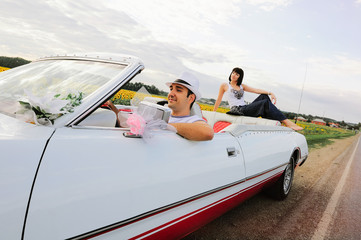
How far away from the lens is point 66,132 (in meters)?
1.25

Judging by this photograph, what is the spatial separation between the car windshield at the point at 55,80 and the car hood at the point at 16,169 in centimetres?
29

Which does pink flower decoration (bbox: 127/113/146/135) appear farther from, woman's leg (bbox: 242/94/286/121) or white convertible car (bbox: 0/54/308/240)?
woman's leg (bbox: 242/94/286/121)

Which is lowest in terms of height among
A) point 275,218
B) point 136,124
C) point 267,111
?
point 275,218

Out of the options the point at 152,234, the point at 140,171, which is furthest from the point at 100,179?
the point at 152,234

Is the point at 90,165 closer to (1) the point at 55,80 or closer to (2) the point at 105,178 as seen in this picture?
(2) the point at 105,178

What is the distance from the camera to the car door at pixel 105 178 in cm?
103

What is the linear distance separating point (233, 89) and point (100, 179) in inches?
157

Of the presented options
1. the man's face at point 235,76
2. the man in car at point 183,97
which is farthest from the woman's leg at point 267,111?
the man in car at point 183,97

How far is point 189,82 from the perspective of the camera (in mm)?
2422

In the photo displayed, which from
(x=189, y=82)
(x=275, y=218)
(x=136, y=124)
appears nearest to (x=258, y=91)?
(x=275, y=218)

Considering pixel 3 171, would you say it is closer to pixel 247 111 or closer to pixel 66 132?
pixel 66 132

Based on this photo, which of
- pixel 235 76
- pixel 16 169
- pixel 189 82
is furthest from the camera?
pixel 235 76

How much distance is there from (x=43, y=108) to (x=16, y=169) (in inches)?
13.6

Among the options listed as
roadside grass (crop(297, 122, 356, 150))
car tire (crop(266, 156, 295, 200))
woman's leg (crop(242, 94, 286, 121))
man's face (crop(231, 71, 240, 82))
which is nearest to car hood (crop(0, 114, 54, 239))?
car tire (crop(266, 156, 295, 200))
